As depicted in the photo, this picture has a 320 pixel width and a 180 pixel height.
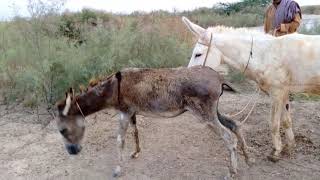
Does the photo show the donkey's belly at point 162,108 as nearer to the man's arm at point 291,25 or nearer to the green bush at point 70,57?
the man's arm at point 291,25

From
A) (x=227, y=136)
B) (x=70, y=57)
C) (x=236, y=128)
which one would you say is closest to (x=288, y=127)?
(x=236, y=128)

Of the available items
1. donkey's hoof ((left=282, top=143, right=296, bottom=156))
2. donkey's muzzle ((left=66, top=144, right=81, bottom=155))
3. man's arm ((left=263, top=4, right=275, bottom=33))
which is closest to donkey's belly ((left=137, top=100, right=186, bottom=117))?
donkey's muzzle ((left=66, top=144, right=81, bottom=155))

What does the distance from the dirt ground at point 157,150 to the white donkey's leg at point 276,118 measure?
4.9 inches

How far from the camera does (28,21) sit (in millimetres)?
8273

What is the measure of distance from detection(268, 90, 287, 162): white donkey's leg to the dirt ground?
0.12 m

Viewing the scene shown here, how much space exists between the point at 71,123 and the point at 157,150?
131 cm

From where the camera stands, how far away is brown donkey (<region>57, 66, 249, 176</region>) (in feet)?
15.7

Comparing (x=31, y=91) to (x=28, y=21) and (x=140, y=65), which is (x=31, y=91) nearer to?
(x=28, y=21)

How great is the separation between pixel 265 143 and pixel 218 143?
0.66m

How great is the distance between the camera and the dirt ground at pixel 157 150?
523 cm

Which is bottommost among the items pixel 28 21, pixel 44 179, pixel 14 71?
pixel 44 179

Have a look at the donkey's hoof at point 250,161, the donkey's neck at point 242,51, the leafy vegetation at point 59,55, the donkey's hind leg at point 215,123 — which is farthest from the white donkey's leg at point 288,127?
the leafy vegetation at point 59,55

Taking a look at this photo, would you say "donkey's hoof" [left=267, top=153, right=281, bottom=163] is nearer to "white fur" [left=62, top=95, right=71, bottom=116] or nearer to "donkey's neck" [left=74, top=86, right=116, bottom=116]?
"donkey's neck" [left=74, top=86, right=116, bottom=116]

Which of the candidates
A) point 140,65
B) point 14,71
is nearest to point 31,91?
point 14,71
